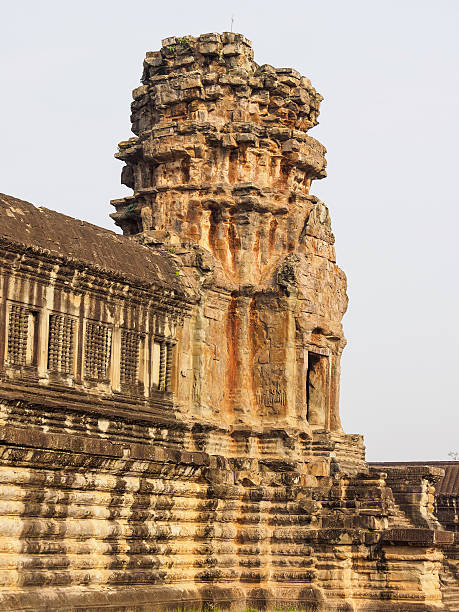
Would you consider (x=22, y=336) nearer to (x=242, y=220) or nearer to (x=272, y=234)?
(x=242, y=220)

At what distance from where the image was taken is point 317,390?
30812mm

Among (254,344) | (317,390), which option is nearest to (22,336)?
(254,344)

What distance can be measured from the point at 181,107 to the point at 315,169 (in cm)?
336

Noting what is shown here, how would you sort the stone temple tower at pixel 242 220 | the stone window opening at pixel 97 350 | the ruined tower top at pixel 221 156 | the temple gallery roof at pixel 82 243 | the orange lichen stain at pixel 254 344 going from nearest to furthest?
the temple gallery roof at pixel 82 243 → the stone window opening at pixel 97 350 → the stone temple tower at pixel 242 220 → the orange lichen stain at pixel 254 344 → the ruined tower top at pixel 221 156

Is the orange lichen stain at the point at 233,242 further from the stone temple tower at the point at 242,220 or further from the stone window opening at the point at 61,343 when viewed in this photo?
the stone window opening at the point at 61,343

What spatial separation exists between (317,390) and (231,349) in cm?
261

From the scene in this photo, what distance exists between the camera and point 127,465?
2219 cm

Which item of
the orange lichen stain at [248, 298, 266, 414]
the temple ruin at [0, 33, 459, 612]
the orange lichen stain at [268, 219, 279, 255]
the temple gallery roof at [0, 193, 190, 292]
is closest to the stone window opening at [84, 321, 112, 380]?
the temple ruin at [0, 33, 459, 612]

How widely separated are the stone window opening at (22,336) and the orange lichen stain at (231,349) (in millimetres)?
5974

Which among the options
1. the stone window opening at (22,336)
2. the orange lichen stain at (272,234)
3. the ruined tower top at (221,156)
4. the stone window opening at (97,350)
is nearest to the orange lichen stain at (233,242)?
the ruined tower top at (221,156)

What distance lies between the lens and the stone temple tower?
29.0 metres

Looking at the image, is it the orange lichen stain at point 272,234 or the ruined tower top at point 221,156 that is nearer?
the ruined tower top at point 221,156

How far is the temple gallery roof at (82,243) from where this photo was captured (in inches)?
952

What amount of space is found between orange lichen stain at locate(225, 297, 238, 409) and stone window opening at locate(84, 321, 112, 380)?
3896mm
